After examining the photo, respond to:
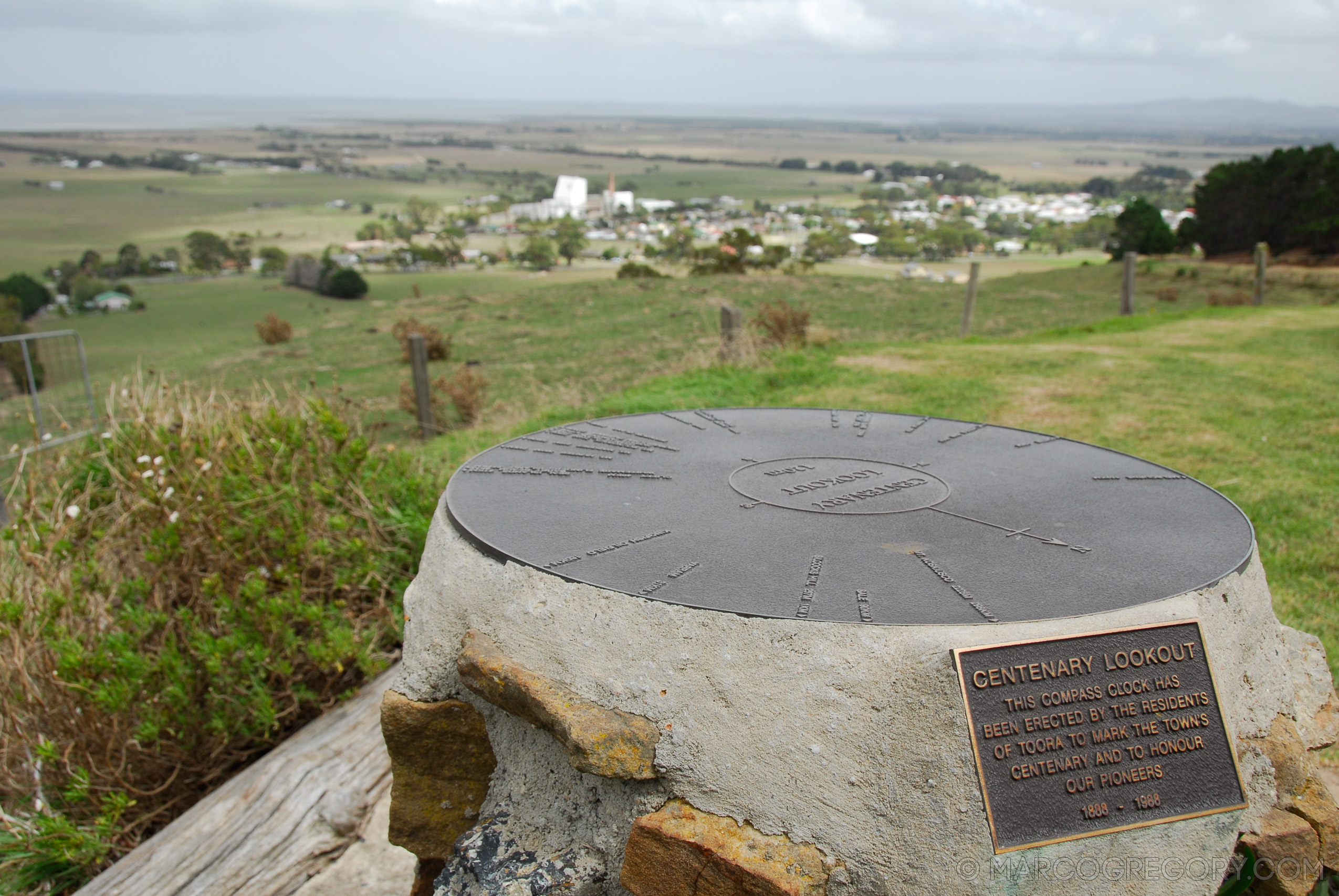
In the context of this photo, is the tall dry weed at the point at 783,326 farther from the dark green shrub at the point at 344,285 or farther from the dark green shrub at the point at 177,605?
the dark green shrub at the point at 344,285

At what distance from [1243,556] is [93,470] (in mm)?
5508

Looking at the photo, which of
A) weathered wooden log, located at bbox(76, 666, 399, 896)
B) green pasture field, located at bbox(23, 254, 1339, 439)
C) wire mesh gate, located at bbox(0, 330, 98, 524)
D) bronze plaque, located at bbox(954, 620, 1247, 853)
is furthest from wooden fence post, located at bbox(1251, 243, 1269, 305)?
wire mesh gate, located at bbox(0, 330, 98, 524)

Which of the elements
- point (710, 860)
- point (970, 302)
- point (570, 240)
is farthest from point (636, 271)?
point (710, 860)

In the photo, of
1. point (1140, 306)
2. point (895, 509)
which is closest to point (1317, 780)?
point (895, 509)

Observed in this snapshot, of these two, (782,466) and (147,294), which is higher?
(782,466)

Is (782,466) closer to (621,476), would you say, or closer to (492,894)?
(621,476)

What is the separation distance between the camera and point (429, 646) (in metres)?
2.61

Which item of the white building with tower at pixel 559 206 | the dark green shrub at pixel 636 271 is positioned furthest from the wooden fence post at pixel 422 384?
the white building with tower at pixel 559 206

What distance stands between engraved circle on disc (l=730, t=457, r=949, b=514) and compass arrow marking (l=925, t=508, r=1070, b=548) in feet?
0.24

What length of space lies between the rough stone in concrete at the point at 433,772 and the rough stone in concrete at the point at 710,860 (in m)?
0.68

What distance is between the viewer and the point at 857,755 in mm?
1980

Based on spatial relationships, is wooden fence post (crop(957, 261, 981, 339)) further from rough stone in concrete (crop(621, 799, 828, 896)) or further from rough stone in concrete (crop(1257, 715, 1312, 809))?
rough stone in concrete (crop(621, 799, 828, 896))

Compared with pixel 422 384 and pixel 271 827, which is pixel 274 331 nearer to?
pixel 422 384

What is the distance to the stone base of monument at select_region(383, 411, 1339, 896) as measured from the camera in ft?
6.34
